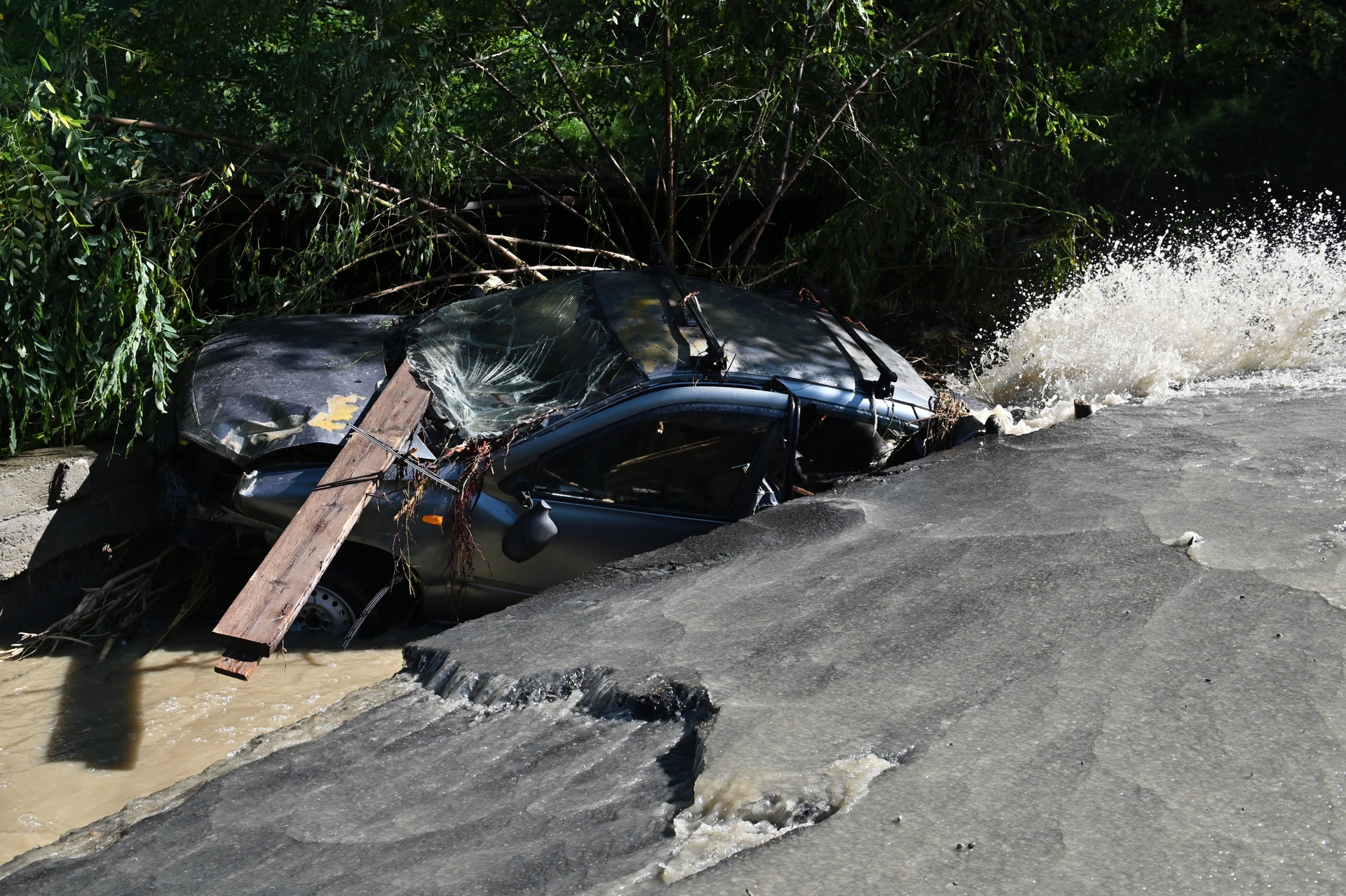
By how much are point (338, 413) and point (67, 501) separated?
1804mm

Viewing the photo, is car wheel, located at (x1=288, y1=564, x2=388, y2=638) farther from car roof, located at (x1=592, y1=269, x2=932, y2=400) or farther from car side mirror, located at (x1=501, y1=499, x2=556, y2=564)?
car roof, located at (x1=592, y1=269, x2=932, y2=400)

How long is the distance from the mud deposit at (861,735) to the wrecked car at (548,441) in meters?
0.95

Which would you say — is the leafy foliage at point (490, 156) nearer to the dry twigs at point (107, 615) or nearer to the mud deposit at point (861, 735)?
the dry twigs at point (107, 615)

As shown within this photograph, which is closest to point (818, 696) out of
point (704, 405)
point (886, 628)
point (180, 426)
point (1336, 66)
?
point (886, 628)

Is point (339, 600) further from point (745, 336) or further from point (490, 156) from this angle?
point (490, 156)

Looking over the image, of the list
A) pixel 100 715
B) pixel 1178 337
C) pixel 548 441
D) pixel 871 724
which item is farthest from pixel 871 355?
pixel 100 715

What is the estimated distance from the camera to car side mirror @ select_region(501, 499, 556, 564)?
534 centimetres

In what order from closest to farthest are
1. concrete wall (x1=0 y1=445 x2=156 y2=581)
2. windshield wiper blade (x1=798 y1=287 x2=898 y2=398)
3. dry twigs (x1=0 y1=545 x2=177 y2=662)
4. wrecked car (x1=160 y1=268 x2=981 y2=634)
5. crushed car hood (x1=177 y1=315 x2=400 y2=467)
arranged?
1. wrecked car (x1=160 y1=268 x2=981 y2=634)
2. crushed car hood (x1=177 y1=315 x2=400 y2=467)
3. windshield wiper blade (x1=798 y1=287 x2=898 y2=398)
4. dry twigs (x1=0 y1=545 x2=177 y2=662)
5. concrete wall (x1=0 y1=445 x2=156 y2=581)

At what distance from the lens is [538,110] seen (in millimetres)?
8633

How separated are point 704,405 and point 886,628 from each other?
2087mm

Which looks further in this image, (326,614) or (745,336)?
(745,336)

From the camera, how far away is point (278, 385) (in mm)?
5871

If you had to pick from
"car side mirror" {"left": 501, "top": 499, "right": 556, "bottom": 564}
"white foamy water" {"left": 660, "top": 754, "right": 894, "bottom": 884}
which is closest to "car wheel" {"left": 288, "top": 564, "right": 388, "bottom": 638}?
"car side mirror" {"left": 501, "top": 499, "right": 556, "bottom": 564}

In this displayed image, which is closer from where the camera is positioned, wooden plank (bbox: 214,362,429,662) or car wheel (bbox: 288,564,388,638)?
wooden plank (bbox: 214,362,429,662)
